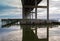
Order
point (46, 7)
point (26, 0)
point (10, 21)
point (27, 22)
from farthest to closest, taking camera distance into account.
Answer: point (26, 0) < point (46, 7) < point (10, 21) < point (27, 22)

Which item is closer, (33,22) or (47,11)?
(33,22)

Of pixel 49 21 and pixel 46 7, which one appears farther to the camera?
pixel 46 7

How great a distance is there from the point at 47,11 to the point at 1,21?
8.37 meters

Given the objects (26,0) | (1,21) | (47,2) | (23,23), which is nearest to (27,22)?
(23,23)

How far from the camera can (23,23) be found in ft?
82.2

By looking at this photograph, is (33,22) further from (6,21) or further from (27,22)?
(6,21)

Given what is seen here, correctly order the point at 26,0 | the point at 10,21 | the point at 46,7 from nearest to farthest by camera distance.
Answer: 1. the point at 10,21
2. the point at 46,7
3. the point at 26,0

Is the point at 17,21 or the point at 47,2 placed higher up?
the point at 47,2

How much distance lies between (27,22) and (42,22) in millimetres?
2373

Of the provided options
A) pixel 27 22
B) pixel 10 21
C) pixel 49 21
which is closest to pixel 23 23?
pixel 27 22

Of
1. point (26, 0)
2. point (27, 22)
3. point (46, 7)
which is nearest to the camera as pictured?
point (27, 22)

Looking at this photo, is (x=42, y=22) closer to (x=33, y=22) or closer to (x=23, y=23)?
(x=33, y=22)

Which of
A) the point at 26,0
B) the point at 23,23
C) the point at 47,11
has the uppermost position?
the point at 26,0

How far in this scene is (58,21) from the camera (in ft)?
87.2
